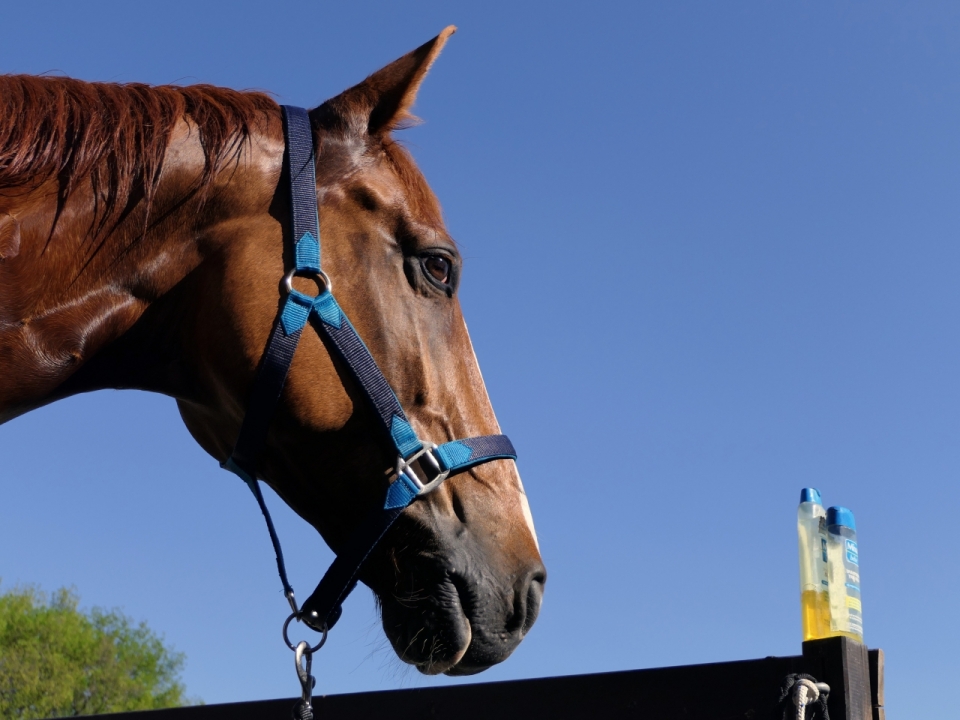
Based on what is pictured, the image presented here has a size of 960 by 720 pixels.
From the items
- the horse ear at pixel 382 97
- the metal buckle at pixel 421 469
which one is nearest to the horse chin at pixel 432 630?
the metal buckle at pixel 421 469

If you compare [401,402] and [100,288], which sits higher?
[100,288]

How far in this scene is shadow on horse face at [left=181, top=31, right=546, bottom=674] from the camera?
2266 mm

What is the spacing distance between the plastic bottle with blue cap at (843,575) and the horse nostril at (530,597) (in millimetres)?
744

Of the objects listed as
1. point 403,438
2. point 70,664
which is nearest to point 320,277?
point 403,438

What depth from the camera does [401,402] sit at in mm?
2352

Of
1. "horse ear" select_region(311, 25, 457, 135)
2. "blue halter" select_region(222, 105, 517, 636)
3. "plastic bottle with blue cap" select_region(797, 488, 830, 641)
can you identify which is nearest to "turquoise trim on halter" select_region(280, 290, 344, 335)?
"blue halter" select_region(222, 105, 517, 636)

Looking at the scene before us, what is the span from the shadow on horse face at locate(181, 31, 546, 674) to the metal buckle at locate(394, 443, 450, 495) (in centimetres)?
4

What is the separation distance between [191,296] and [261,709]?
83.7 inches

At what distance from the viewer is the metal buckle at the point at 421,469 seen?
7.48 feet

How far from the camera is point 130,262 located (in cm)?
222

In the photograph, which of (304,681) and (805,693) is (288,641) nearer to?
(304,681)

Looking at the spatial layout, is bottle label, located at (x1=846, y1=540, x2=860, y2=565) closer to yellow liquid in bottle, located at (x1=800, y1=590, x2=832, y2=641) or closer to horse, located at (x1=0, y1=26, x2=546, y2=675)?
yellow liquid in bottle, located at (x1=800, y1=590, x2=832, y2=641)

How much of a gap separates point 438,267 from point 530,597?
0.92 metres

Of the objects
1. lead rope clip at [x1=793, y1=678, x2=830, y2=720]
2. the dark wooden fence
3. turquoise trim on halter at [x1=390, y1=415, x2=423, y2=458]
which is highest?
turquoise trim on halter at [x1=390, y1=415, x2=423, y2=458]
